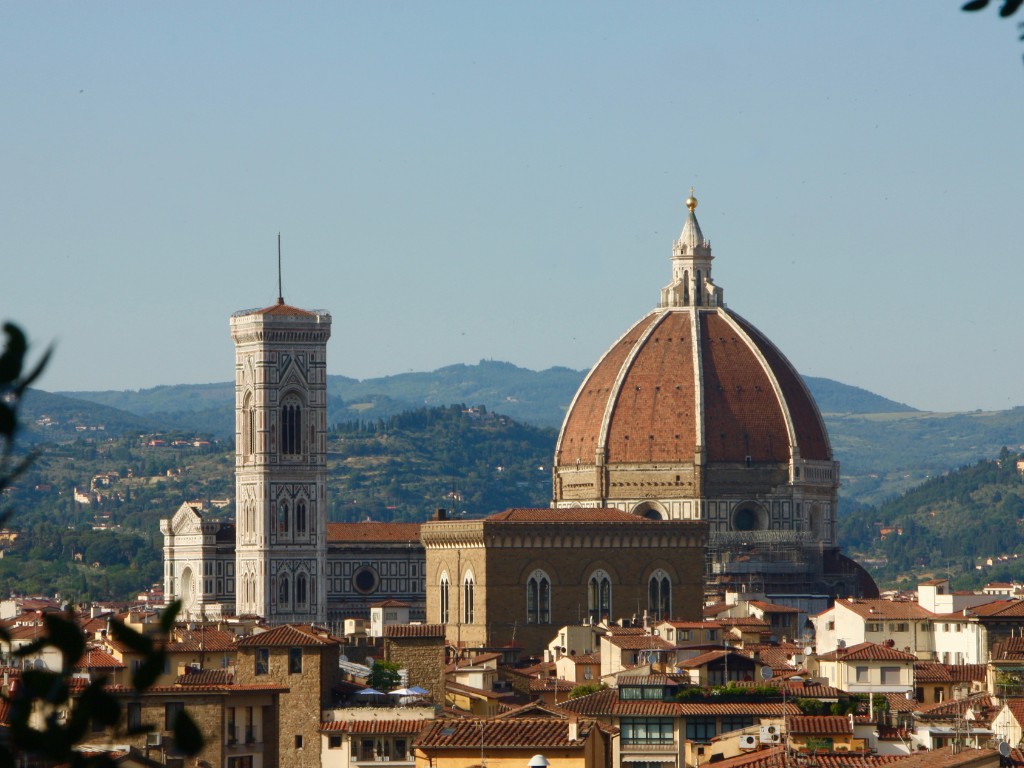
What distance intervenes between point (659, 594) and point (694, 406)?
27018mm

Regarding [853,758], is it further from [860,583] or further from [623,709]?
[860,583]

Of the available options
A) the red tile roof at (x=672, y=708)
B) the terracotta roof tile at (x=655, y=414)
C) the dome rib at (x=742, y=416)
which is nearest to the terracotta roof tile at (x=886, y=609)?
the red tile roof at (x=672, y=708)

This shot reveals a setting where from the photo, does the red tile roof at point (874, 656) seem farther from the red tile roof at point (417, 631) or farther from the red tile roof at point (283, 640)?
the red tile roof at point (283, 640)

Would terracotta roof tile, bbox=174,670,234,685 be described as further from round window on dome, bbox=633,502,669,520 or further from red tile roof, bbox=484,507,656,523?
round window on dome, bbox=633,502,669,520

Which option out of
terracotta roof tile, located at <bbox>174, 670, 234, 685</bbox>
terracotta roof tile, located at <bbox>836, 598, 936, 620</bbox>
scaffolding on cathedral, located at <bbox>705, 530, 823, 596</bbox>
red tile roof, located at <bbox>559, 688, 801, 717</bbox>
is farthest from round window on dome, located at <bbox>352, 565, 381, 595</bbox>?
terracotta roof tile, located at <bbox>174, 670, 234, 685</bbox>

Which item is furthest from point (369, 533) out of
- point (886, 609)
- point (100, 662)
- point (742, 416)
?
point (100, 662)

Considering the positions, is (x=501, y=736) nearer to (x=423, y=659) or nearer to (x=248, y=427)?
(x=423, y=659)

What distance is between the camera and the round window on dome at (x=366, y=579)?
138m

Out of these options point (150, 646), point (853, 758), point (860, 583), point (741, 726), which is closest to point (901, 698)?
point (741, 726)

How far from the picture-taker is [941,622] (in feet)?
264

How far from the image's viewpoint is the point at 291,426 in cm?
13575

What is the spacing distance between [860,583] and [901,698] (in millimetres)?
75992

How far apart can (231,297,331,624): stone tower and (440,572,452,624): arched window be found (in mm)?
21009

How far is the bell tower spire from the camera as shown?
468 ft
